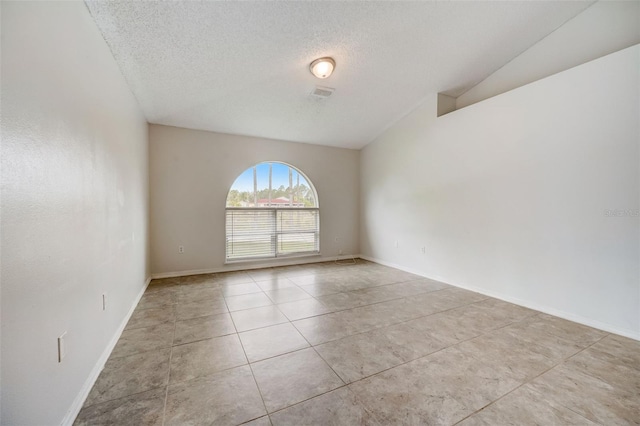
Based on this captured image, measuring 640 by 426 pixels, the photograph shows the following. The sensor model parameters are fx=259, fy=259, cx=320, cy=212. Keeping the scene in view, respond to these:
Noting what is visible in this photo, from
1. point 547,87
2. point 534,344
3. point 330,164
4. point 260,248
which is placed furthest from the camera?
point 330,164

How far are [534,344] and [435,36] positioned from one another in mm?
3239

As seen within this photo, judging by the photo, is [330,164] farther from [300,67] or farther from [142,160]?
[142,160]

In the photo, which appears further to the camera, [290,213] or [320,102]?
[290,213]

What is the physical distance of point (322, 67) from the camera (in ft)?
10.0

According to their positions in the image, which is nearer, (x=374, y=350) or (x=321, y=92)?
(x=374, y=350)

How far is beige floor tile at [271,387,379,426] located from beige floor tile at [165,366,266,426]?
0.15m

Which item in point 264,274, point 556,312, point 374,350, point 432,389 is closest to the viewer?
point 432,389

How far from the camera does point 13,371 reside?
1.00m

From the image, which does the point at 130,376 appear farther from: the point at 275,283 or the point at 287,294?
the point at 275,283

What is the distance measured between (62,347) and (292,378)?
129cm

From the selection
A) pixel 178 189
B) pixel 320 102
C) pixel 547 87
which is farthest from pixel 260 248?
pixel 547 87

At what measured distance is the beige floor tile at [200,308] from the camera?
2.78 meters

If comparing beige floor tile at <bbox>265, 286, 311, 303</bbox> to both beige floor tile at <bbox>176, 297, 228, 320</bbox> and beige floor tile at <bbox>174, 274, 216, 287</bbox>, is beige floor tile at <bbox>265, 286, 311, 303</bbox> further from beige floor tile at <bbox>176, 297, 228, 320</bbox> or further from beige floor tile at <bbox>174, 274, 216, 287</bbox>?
beige floor tile at <bbox>174, 274, 216, 287</bbox>

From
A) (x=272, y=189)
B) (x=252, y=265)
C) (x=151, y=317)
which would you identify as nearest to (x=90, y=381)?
(x=151, y=317)
